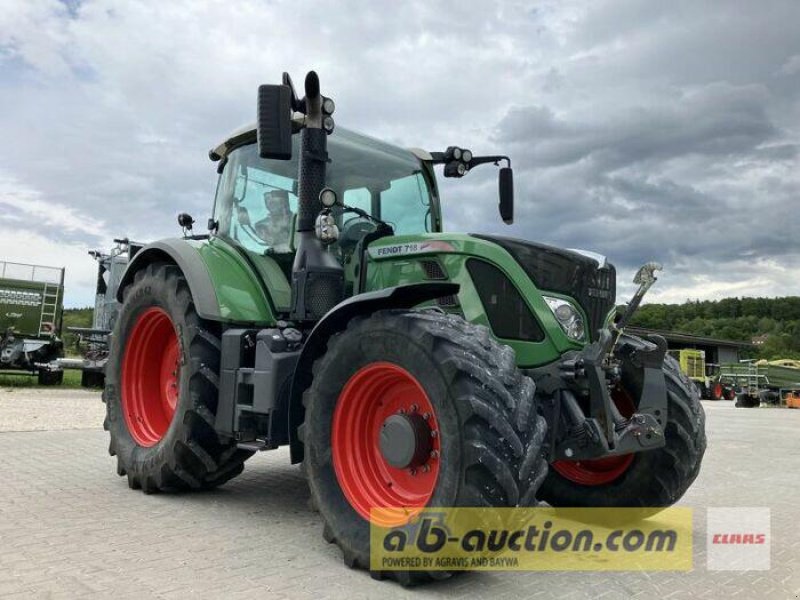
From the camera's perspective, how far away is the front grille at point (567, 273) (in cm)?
394

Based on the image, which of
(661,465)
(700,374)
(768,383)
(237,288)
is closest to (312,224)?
(237,288)

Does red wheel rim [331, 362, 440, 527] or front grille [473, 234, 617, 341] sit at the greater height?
front grille [473, 234, 617, 341]

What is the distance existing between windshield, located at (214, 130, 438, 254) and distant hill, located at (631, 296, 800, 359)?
62.7 meters

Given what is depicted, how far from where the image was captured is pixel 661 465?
427cm

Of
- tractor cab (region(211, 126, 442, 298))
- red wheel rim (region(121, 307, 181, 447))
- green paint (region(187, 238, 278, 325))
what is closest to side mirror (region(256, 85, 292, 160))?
tractor cab (region(211, 126, 442, 298))

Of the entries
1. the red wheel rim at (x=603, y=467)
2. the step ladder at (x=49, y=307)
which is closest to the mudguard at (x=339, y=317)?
the red wheel rim at (x=603, y=467)

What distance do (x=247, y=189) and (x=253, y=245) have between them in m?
0.49

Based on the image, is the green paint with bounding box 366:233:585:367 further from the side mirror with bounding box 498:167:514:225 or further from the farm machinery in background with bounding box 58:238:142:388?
the farm machinery in background with bounding box 58:238:142:388

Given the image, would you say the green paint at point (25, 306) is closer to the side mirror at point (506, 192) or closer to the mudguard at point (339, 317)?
the side mirror at point (506, 192)

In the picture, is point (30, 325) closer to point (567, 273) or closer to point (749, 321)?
point (567, 273)

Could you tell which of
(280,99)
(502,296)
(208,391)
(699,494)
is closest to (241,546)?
(208,391)

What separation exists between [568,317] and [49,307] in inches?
654

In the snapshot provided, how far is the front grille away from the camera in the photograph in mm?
3939

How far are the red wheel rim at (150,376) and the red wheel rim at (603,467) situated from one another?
3177mm
